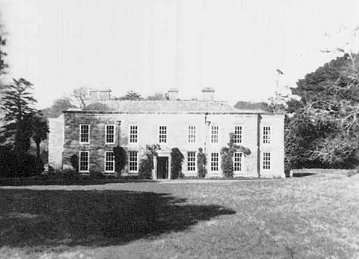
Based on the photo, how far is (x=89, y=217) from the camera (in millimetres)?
16828

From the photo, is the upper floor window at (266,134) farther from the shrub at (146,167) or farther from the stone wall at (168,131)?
the shrub at (146,167)

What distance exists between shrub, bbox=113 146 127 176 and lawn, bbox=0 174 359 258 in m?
20.5

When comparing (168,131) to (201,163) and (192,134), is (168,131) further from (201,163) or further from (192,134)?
(201,163)

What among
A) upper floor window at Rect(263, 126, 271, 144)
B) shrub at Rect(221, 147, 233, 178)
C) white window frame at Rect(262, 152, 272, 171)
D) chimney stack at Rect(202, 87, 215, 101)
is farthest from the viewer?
chimney stack at Rect(202, 87, 215, 101)

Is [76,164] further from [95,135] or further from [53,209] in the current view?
[53,209]

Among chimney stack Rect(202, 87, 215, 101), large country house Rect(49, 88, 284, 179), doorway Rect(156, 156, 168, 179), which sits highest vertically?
chimney stack Rect(202, 87, 215, 101)

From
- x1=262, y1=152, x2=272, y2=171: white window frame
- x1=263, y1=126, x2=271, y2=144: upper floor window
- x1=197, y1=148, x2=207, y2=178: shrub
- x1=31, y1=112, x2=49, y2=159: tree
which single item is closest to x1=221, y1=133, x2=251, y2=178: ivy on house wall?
x1=197, y1=148, x2=207, y2=178: shrub

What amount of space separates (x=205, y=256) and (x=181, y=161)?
33.2 meters

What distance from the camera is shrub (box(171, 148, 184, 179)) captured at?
44562 millimetres

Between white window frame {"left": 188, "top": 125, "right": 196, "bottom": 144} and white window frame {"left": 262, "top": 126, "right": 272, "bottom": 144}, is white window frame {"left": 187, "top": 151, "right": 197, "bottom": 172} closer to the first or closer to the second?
white window frame {"left": 188, "top": 125, "right": 196, "bottom": 144}

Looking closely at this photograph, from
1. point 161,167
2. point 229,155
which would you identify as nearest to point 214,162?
point 229,155

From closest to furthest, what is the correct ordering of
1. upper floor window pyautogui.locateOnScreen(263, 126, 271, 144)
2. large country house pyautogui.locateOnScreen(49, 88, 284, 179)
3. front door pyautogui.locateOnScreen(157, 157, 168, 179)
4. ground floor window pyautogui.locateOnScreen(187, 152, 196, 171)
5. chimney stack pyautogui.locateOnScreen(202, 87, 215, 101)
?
large country house pyautogui.locateOnScreen(49, 88, 284, 179) → front door pyautogui.locateOnScreen(157, 157, 168, 179) → ground floor window pyautogui.locateOnScreen(187, 152, 196, 171) → upper floor window pyautogui.locateOnScreen(263, 126, 271, 144) → chimney stack pyautogui.locateOnScreen(202, 87, 215, 101)

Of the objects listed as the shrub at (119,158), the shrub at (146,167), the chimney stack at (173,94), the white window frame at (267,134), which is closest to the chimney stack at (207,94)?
the chimney stack at (173,94)

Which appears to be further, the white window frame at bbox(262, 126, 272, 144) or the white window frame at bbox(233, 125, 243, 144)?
the white window frame at bbox(262, 126, 272, 144)
